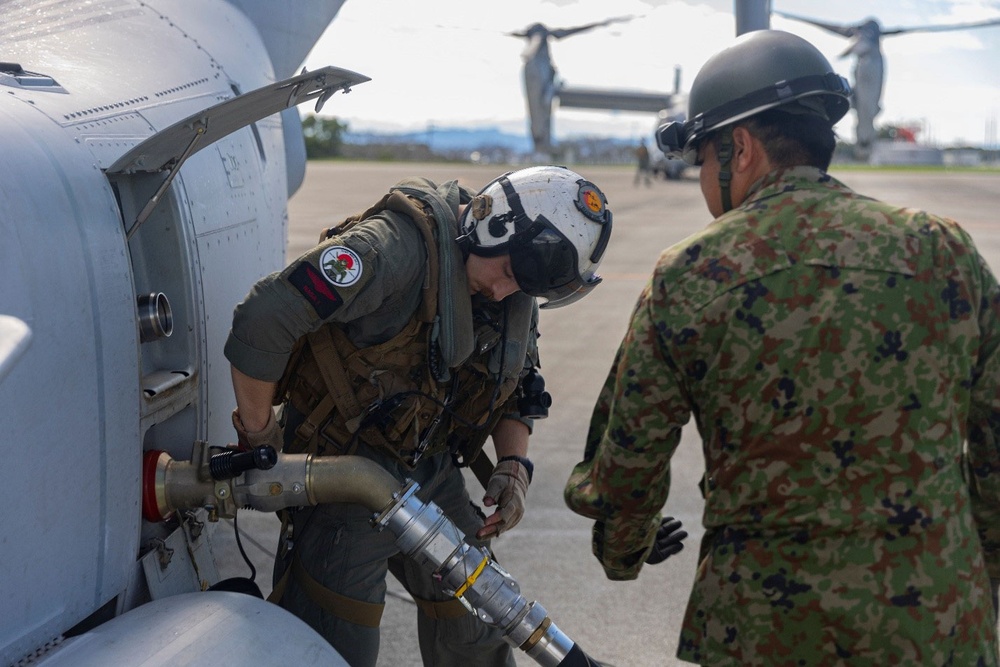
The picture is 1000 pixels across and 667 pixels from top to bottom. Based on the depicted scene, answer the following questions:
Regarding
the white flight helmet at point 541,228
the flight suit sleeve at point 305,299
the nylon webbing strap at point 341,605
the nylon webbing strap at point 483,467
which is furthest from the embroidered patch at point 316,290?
the nylon webbing strap at point 483,467

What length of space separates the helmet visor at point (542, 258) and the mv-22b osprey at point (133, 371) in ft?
1.94

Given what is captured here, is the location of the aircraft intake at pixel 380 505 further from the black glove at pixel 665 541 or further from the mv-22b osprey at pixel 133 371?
the black glove at pixel 665 541

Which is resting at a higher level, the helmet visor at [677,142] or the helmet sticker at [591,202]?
the helmet visor at [677,142]

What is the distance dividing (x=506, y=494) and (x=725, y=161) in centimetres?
129

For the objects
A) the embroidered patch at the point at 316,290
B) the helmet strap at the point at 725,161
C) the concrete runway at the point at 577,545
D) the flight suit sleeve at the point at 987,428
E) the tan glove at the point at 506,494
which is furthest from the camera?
the concrete runway at the point at 577,545

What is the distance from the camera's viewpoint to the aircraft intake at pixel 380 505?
8.19ft

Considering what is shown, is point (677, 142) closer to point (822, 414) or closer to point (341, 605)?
point (822, 414)

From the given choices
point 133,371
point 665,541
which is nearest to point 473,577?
point 665,541

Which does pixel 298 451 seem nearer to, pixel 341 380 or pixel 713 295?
pixel 341 380

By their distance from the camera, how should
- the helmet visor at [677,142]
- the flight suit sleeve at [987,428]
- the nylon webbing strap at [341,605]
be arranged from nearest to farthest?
the flight suit sleeve at [987,428]
the helmet visor at [677,142]
the nylon webbing strap at [341,605]

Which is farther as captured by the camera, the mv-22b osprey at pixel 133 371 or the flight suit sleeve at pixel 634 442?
the flight suit sleeve at pixel 634 442

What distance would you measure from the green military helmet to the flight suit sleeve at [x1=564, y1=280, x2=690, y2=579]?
16.8 inches

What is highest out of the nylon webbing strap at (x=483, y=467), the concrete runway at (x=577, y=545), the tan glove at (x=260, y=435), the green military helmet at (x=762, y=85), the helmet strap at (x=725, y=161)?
the green military helmet at (x=762, y=85)

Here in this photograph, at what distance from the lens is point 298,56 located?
4.95 meters
